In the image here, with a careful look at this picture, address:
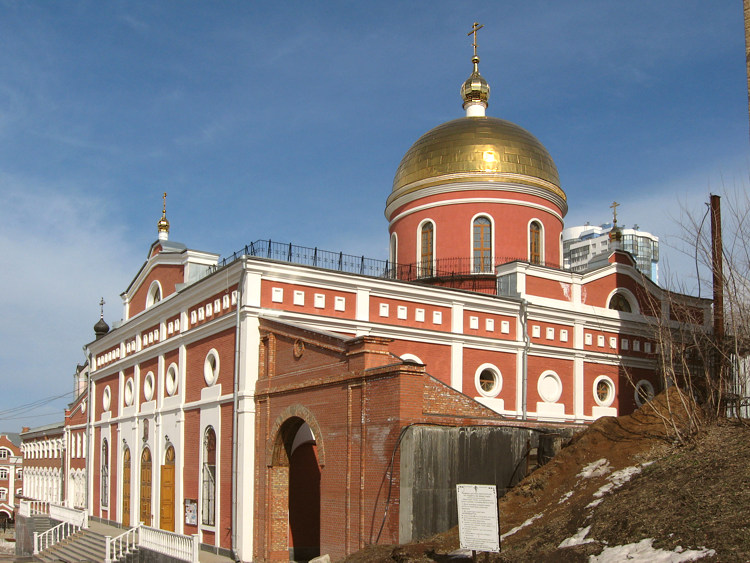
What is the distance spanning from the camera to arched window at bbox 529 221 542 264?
27188 mm

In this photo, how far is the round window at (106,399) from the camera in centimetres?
3138

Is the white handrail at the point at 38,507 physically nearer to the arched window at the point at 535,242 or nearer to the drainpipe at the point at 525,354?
the drainpipe at the point at 525,354

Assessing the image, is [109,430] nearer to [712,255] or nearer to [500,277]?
[500,277]

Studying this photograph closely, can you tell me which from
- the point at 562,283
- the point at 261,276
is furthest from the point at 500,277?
the point at 261,276

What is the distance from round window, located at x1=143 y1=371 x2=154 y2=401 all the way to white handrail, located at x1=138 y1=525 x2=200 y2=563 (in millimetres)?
5787

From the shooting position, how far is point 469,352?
23.0 metres

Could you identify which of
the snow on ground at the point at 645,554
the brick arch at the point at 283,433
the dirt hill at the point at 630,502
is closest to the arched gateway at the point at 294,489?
the brick arch at the point at 283,433

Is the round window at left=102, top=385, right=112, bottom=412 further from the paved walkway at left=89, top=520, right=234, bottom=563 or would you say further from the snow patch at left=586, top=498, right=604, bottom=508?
the snow patch at left=586, top=498, right=604, bottom=508

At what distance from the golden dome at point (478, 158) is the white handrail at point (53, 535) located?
16.3m

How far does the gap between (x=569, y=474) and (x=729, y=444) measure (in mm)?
2664

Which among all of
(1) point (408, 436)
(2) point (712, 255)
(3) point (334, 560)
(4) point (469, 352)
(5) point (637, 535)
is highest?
Result: (2) point (712, 255)

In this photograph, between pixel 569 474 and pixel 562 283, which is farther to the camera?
pixel 562 283

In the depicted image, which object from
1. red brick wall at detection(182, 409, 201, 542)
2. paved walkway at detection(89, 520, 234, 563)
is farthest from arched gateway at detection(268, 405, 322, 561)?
red brick wall at detection(182, 409, 201, 542)

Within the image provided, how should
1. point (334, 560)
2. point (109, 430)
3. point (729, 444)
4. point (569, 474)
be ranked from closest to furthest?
point (729, 444), point (569, 474), point (334, 560), point (109, 430)
